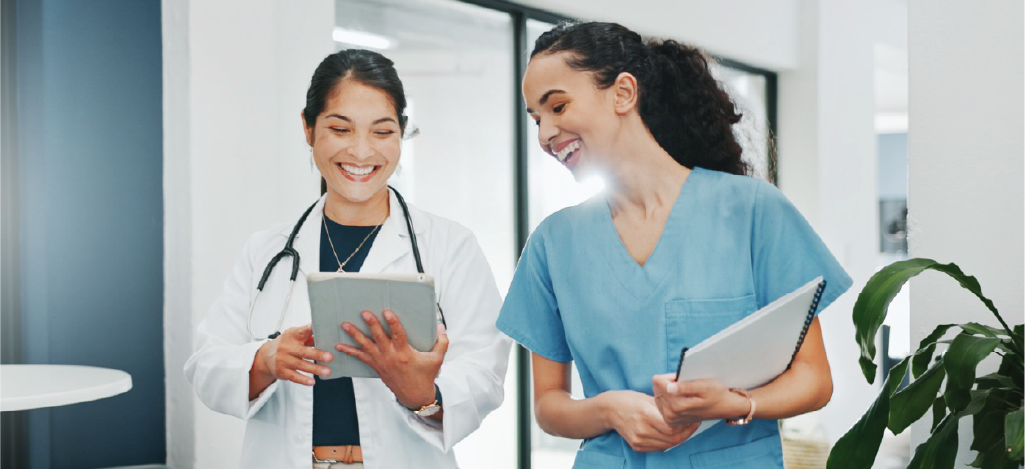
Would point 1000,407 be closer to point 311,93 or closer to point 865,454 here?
point 865,454

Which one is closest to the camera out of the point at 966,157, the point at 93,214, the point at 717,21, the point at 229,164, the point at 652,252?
the point at 652,252

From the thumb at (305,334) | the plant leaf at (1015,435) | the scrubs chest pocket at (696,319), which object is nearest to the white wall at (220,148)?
the thumb at (305,334)

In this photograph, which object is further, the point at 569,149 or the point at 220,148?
the point at 220,148

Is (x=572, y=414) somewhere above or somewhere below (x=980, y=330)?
below

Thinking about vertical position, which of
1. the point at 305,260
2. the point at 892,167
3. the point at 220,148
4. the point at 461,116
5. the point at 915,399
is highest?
the point at 892,167

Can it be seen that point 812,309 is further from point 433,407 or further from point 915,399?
point 433,407

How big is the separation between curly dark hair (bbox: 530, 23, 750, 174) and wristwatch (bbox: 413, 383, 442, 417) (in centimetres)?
A: 50

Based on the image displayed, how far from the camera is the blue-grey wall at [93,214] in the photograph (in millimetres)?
2066

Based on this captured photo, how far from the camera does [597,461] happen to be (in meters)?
1.27

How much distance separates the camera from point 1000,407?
4.50 ft

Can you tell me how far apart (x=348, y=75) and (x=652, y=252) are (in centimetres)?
57

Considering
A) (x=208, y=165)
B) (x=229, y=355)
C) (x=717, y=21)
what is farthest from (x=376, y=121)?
(x=717, y=21)

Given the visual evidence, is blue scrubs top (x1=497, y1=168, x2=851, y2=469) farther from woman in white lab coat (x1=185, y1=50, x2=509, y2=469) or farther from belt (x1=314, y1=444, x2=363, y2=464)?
belt (x1=314, y1=444, x2=363, y2=464)

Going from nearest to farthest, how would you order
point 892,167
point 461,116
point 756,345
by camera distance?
point 756,345 < point 461,116 < point 892,167
